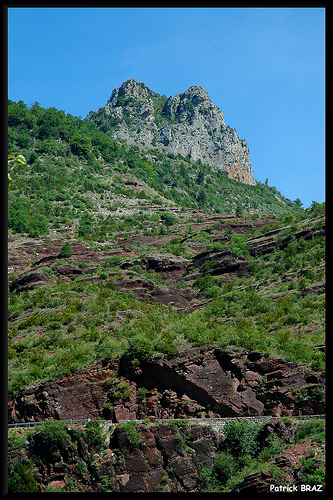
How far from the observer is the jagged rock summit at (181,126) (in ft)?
548

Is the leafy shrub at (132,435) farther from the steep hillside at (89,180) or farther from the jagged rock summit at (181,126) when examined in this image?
the jagged rock summit at (181,126)

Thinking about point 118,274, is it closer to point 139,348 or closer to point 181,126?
point 139,348

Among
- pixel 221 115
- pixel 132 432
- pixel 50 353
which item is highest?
pixel 221 115

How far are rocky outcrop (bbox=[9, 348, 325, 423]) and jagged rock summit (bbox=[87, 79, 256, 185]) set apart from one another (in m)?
133

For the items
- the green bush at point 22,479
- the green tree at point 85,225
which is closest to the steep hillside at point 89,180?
the green tree at point 85,225

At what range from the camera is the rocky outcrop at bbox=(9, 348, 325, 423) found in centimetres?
3123

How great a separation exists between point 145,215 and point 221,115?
97712 mm

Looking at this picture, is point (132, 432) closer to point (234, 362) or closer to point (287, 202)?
point (234, 362)

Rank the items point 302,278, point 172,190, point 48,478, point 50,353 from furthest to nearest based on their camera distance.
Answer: point 172,190 → point 302,278 → point 50,353 → point 48,478

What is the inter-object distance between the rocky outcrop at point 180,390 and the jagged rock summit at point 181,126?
133m

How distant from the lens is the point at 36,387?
32.8 metres

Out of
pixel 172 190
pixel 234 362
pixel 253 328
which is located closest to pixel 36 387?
pixel 234 362

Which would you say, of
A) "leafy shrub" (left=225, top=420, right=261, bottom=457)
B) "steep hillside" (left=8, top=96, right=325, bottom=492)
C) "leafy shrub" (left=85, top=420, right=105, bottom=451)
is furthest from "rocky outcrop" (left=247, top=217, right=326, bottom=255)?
"leafy shrub" (left=85, top=420, right=105, bottom=451)

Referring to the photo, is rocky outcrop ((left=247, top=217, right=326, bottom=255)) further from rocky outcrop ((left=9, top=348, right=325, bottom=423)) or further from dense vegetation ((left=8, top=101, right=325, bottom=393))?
rocky outcrop ((left=9, top=348, right=325, bottom=423))
